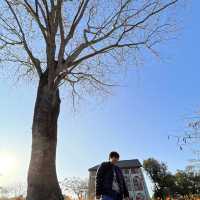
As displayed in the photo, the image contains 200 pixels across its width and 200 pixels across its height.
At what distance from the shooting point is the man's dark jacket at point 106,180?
14.1 ft

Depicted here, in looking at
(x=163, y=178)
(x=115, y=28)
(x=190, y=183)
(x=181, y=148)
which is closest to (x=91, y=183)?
(x=163, y=178)

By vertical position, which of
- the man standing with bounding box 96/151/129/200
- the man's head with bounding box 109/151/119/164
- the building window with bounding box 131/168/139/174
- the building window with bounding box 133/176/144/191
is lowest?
the building window with bounding box 133/176/144/191

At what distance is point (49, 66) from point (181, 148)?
14.2 feet

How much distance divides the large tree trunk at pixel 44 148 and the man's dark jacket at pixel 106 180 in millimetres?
1600

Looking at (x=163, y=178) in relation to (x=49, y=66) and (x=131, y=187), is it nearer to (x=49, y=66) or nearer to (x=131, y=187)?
(x=131, y=187)

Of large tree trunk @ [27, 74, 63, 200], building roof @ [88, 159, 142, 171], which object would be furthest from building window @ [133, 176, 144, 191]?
large tree trunk @ [27, 74, 63, 200]

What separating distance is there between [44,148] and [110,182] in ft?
7.03

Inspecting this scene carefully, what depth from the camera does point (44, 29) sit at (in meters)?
7.62

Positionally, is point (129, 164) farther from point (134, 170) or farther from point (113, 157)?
point (113, 157)

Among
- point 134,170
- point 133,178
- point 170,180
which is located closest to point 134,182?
point 133,178

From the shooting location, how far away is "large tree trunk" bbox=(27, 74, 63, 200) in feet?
17.7

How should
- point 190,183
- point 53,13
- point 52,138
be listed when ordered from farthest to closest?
point 190,183 → point 53,13 → point 52,138

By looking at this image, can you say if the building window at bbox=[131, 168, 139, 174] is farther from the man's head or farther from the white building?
the man's head

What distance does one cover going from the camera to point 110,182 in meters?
4.37
